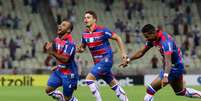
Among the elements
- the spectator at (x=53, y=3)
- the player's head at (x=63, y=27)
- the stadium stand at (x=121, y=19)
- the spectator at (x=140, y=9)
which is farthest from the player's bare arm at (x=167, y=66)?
the spectator at (x=53, y=3)

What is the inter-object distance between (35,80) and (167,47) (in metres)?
17.4

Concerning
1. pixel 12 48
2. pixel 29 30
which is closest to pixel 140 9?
pixel 29 30

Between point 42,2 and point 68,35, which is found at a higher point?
point 42,2

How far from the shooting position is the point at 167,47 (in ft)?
38.9

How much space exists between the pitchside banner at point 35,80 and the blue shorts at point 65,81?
15330 mm

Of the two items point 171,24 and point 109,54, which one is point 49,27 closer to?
point 171,24

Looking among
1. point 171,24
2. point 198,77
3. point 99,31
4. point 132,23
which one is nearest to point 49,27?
point 132,23

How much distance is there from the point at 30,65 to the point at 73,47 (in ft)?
65.8

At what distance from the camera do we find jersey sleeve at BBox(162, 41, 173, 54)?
11.8 m

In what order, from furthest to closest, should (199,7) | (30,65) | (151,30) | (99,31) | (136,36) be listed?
(199,7), (136,36), (30,65), (99,31), (151,30)

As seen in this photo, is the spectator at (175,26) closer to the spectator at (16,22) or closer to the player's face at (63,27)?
the spectator at (16,22)

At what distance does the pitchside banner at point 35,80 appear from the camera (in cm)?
2803

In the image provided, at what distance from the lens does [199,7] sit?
37.3 m

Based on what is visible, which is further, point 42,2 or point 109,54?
point 42,2
